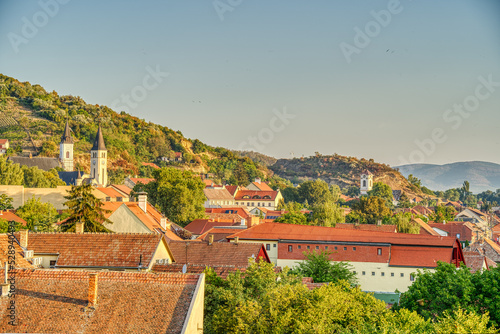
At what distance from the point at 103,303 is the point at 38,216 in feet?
108

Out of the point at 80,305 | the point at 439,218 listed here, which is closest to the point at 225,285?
the point at 80,305

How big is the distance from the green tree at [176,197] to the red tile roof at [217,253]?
2745cm

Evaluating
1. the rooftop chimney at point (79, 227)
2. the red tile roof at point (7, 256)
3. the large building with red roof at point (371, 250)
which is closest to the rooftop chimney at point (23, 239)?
the red tile roof at point (7, 256)

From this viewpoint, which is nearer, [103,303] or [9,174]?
[103,303]

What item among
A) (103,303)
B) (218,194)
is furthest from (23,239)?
(218,194)

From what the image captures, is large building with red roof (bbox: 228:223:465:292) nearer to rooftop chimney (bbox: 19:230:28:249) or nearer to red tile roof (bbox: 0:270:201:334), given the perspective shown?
rooftop chimney (bbox: 19:230:28:249)

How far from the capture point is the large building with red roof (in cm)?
4159

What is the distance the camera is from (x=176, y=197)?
63.8 metres

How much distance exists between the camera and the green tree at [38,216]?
42.2 metres

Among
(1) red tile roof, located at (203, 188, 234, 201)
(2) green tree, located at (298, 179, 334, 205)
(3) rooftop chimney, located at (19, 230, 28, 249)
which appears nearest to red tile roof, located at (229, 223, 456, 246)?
(3) rooftop chimney, located at (19, 230, 28, 249)

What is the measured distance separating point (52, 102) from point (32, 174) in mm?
71811

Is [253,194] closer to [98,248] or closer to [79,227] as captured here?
[79,227]

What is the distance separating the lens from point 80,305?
1644cm

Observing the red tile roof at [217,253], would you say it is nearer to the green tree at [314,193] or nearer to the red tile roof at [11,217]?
the red tile roof at [11,217]
